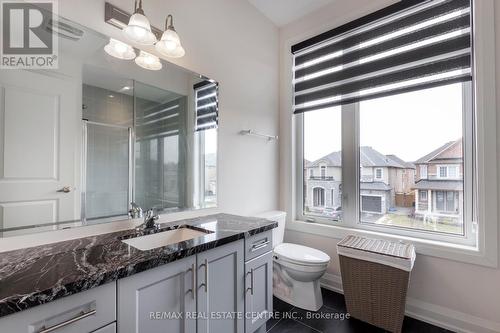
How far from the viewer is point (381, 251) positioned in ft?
5.79

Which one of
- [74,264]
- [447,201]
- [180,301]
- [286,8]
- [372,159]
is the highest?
Result: [286,8]

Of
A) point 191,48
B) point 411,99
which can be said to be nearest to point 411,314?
point 411,99

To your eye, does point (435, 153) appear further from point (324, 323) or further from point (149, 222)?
point (149, 222)

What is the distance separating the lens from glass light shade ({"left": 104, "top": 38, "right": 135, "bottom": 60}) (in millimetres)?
1385

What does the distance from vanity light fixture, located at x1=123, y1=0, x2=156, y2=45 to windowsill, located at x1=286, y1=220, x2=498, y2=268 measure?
7.18ft

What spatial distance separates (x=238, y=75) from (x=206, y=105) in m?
0.53

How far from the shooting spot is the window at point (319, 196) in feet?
8.44

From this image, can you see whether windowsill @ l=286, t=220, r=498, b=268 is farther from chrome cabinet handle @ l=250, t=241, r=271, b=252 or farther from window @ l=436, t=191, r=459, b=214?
chrome cabinet handle @ l=250, t=241, r=271, b=252

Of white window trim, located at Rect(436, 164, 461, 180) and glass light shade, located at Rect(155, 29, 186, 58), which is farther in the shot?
white window trim, located at Rect(436, 164, 461, 180)

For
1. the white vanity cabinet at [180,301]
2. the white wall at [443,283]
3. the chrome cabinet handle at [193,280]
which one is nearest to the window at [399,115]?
the white wall at [443,283]

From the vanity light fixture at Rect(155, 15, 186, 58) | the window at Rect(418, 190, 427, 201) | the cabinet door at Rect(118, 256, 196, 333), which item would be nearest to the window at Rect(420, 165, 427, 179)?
the window at Rect(418, 190, 427, 201)

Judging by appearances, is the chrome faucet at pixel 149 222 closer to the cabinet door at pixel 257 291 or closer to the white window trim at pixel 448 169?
the cabinet door at pixel 257 291

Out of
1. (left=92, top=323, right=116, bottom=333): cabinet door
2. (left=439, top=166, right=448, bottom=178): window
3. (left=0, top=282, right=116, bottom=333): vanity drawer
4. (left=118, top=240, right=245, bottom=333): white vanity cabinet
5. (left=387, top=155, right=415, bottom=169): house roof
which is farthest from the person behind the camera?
(left=387, top=155, right=415, bottom=169): house roof

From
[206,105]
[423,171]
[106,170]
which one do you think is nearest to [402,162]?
[423,171]
